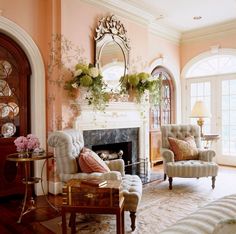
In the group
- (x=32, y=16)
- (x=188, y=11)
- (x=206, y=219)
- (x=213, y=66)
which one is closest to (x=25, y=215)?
(x=206, y=219)

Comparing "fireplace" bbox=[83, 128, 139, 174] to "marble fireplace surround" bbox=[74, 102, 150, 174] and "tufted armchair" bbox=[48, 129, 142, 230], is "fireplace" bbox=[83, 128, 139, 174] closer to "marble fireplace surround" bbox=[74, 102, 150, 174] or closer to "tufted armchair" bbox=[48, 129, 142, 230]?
"marble fireplace surround" bbox=[74, 102, 150, 174]

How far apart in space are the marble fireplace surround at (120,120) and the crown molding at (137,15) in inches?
66.3

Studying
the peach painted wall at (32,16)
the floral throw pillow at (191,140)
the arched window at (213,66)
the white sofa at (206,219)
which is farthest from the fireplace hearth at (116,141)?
the white sofa at (206,219)

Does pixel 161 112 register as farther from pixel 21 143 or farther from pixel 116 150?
pixel 21 143

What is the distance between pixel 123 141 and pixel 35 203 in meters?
1.97

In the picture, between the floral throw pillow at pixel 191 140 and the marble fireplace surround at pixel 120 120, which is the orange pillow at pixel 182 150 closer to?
the floral throw pillow at pixel 191 140

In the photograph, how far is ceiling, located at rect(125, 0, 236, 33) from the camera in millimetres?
4915

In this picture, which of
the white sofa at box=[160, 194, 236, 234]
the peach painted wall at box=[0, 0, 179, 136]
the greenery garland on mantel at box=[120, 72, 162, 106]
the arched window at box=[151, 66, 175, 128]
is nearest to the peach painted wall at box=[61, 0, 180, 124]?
the peach painted wall at box=[0, 0, 179, 136]

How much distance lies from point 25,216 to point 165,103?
14.9ft

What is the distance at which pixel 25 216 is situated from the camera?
3.11m

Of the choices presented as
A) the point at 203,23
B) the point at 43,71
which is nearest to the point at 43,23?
the point at 43,71

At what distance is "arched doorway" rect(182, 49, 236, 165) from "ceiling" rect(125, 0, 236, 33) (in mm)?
803

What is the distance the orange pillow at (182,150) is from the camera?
4.52 metres

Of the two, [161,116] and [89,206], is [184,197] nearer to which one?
[89,206]
